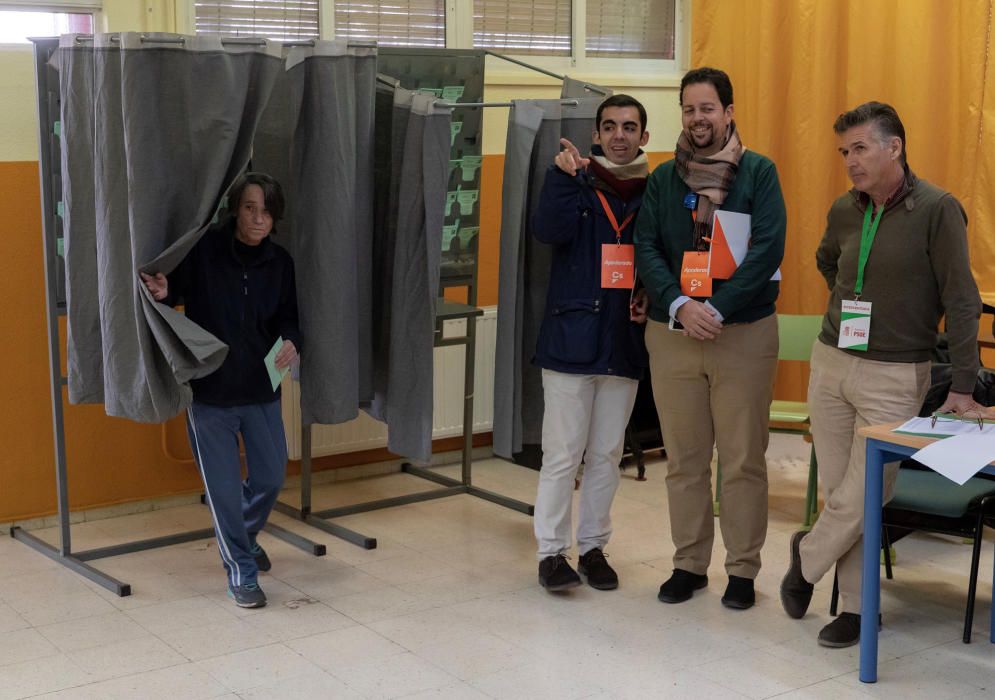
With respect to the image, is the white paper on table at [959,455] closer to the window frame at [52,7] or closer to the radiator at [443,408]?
the radiator at [443,408]

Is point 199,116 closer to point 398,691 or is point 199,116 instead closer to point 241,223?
point 241,223

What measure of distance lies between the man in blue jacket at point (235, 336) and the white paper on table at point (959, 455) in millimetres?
1833

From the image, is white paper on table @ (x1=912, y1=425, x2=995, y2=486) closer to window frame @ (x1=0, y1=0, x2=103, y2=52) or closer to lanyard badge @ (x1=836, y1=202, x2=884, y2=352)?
lanyard badge @ (x1=836, y1=202, x2=884, y2=352)

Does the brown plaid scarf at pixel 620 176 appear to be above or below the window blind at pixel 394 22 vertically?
below

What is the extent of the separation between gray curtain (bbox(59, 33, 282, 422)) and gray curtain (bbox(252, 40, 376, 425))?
211 millimetres

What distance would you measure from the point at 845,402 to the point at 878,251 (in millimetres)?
402

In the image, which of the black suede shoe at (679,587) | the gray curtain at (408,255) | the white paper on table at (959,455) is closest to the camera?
the white paper on table at (959,455)

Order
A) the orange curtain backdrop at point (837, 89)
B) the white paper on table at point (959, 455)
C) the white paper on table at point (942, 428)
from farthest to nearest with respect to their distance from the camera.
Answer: the orange curtain backdrop at point (837, 89) → the white paper on table at point (942, 428) → the white paper on table at point (959, 455)

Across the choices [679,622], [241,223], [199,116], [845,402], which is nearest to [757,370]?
[845,402]

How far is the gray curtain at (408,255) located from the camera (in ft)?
12.1

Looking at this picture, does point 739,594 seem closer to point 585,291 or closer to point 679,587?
point 679,587

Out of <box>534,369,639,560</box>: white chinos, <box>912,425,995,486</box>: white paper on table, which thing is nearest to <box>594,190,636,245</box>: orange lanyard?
<box>534,369,639,560</box>: white chinos

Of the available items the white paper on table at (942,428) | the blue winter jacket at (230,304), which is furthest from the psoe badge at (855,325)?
the blue winter jacket at (230,304)

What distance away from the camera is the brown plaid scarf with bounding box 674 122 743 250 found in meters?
3.22
